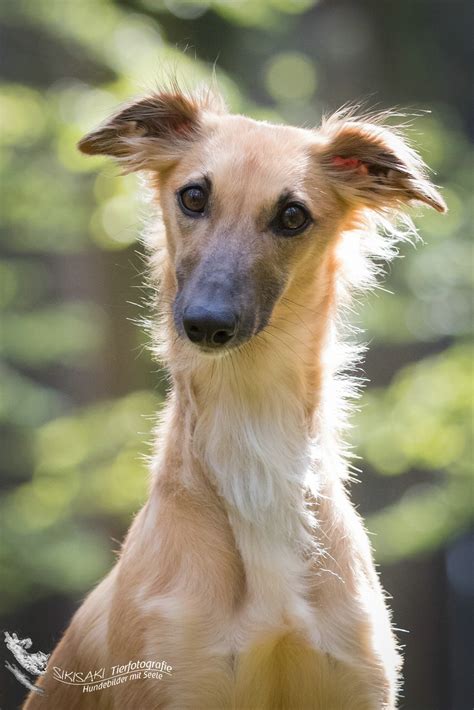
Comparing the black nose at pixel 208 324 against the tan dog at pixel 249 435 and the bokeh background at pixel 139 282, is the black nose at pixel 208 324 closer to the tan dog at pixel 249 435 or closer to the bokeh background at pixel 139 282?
the tan dog at pixel 249 435

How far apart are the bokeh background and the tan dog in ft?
0.82

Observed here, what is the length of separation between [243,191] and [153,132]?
0.49 metres

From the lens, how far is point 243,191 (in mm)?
2381

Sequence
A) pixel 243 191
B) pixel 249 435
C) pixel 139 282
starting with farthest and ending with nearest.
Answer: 1. pixel 139 282
2. pixel 249 435
3. pixel 243 191

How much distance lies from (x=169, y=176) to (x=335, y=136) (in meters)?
0.52

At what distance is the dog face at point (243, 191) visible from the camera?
2254mm

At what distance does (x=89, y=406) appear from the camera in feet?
9.93

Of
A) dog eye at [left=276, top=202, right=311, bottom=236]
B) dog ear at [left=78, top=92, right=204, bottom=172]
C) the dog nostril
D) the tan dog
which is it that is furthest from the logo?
dog ear at [left=78, top=92, right=204, bottom=172]

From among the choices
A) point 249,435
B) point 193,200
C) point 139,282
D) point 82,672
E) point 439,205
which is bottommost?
point 82,672

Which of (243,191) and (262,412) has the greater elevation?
(243,191)

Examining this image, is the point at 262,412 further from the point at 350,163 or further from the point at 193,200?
the point at 350,163

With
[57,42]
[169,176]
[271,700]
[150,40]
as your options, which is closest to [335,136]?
[169,176]

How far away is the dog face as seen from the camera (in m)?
2.25

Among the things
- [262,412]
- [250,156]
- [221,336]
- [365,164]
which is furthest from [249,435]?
[365,164]
